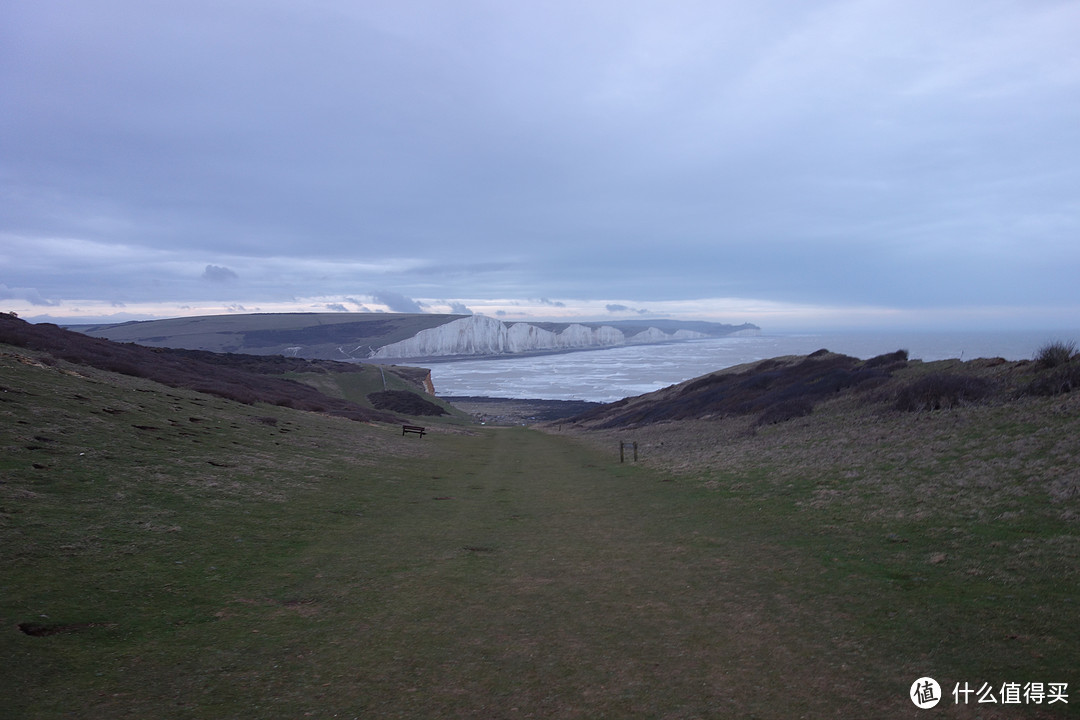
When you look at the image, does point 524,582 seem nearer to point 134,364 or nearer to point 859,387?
point 859,387

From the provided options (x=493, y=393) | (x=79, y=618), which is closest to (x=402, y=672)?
(x=79, y=618)

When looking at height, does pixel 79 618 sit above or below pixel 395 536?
above

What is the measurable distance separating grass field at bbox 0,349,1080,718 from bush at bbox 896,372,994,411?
101 inches

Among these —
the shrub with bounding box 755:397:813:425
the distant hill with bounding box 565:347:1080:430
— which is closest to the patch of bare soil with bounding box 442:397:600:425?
the distant hill with bounding box 565:347:1080:430

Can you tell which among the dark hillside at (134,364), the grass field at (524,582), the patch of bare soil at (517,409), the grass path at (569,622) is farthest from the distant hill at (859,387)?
the dark hillside at (134,364)

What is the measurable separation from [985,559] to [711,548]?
147 inches

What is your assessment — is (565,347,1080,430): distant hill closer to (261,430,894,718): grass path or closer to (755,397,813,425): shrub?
(755,397,813,425): shrub

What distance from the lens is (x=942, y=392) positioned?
17.4 m

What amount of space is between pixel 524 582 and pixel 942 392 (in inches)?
629

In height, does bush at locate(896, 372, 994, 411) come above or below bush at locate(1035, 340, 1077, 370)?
below

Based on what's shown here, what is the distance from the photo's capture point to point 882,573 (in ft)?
25.0

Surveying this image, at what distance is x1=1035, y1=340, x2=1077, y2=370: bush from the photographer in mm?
16438

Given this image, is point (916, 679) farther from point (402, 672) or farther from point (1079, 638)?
point (402, 672)

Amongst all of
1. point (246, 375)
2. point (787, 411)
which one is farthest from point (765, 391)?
point (246, 375)
